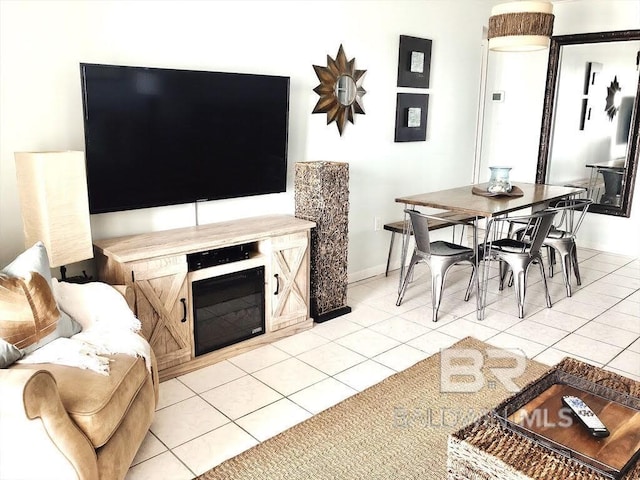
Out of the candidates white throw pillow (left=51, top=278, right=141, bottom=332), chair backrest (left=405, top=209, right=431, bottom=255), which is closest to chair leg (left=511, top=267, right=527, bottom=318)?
chair backrest (left=405, top=209, right=431, bottom=255)

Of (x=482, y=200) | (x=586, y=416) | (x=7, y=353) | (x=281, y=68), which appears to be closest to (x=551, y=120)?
(x=482, y=200)

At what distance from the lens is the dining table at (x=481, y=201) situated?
3.87 meters

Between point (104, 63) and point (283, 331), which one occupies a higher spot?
point (104, 63)

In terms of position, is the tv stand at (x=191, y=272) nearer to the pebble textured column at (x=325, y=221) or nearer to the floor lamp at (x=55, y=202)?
the pebble textured column at (x=325, y=221)

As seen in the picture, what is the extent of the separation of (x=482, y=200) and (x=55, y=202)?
3006mm

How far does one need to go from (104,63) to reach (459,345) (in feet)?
8.89

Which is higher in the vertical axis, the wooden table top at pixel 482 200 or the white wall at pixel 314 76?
the white wall at pixel 314 76

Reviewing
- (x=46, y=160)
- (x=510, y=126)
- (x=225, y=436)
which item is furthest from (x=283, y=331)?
(x=510, y=126)

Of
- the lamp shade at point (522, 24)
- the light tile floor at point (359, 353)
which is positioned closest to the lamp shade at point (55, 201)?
the light tile floor at point (359, 353)

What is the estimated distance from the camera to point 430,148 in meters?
5.32

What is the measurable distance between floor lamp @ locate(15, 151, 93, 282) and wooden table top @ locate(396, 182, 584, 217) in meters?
2.40

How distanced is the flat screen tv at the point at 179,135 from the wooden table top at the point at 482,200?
1.14 meters

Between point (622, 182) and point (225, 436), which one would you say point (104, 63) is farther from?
point (622, 182)

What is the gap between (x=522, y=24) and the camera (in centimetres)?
368
